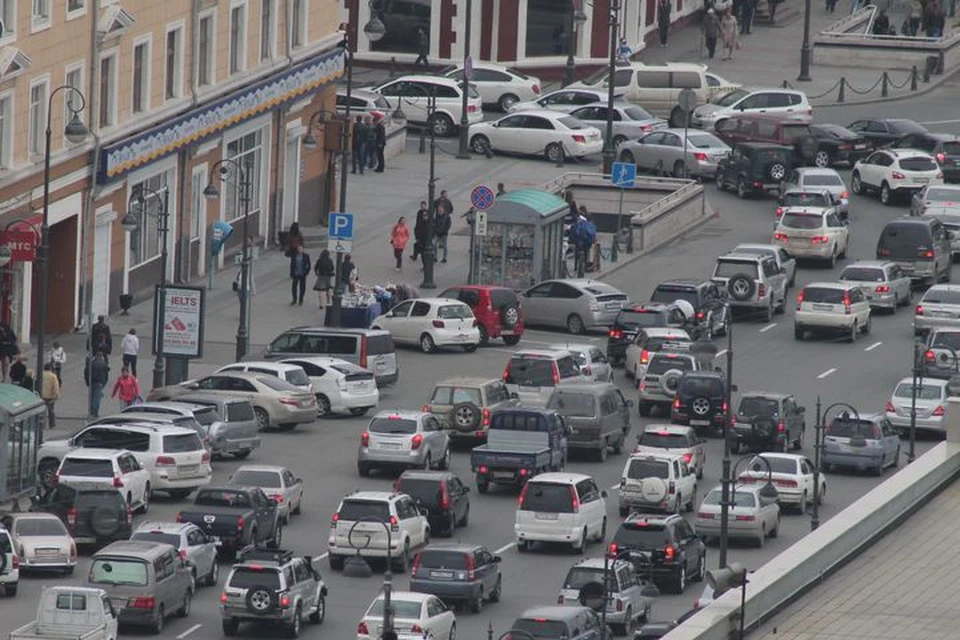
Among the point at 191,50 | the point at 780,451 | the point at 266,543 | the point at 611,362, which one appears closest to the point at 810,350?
the point at 611,362

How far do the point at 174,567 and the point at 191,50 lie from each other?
30.7 meters

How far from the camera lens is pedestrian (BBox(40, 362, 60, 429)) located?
205ft

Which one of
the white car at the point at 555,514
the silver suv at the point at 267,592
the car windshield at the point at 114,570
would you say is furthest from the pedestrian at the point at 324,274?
the car windshield at the point at 114,570

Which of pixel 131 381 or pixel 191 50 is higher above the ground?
pixel 191 50

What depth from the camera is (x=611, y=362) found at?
7188 cm

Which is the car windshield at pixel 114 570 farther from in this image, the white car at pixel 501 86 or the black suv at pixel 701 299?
the white car at pixel 501 86

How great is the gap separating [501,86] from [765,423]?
37.9 meters

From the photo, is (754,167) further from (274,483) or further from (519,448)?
(274,483)

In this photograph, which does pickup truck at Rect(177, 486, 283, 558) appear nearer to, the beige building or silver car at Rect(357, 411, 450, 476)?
silver car at Rect(357, 411, 450, 476)

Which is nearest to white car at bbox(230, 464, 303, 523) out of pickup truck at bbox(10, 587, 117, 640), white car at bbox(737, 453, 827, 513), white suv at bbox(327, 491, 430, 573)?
white suv at bbox(327, 491, 430, 573)

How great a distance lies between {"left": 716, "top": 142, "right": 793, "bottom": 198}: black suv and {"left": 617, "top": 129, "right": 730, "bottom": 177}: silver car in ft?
1.68

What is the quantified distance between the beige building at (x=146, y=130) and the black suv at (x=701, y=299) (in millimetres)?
11572

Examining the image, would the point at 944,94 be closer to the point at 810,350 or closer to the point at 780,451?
the point at 810,350

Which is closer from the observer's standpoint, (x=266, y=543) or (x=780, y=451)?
(x=266, y=543)
